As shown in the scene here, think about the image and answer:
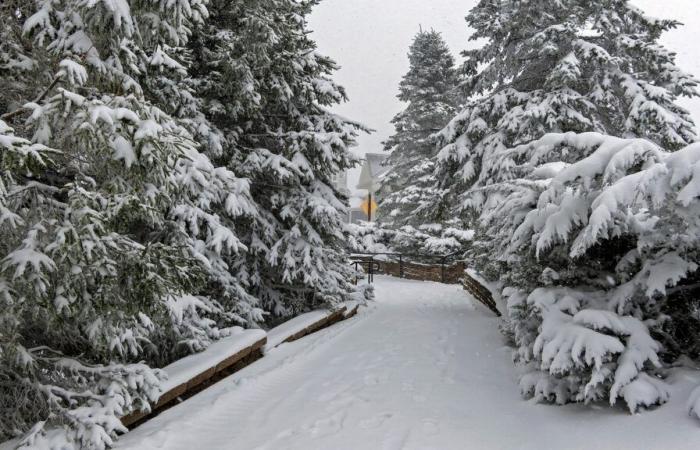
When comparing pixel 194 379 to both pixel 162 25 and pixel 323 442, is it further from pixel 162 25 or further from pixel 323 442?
pixel 162 25

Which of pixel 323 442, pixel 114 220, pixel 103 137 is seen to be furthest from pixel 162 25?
pixel 323 442

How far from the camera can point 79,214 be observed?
3.49 m

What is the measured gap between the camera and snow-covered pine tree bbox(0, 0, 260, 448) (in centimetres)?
350

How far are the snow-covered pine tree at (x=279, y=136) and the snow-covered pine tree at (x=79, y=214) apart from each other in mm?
3741

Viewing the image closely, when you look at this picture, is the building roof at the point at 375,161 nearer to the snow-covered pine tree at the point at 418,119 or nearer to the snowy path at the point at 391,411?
the snow-covered pine tree at the point at 418,119

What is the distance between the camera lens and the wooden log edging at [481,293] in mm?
10573

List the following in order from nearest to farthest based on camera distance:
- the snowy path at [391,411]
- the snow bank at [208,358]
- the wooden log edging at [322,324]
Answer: the snowy path at [391,411], the snow bank at [208,358], the wooden log edging at [322,324]

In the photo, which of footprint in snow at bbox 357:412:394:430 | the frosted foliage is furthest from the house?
footprint in snow at bbox 357:412:394:430

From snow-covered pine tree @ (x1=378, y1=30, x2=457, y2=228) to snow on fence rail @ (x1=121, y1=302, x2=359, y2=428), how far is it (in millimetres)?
14690

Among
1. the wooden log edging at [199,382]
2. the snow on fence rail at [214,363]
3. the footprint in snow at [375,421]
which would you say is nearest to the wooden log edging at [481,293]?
the snow on fence rail at [214,363]

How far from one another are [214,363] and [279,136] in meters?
5.33

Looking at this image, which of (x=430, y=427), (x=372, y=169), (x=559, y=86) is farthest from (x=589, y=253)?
(x=372, y=169)

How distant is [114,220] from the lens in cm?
401

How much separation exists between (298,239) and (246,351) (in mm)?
3470
